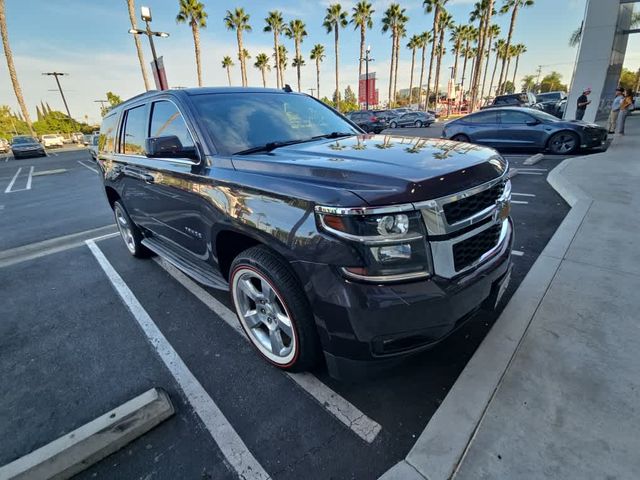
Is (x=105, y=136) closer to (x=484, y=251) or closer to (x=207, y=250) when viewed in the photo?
(x=207, y=250)

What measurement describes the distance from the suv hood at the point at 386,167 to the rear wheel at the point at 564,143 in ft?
32.0

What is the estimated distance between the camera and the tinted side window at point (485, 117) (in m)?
10.7

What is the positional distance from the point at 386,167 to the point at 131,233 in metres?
3.93

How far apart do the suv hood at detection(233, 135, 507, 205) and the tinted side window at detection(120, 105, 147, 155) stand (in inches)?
72.4

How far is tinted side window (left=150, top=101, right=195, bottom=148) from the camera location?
2672 mm

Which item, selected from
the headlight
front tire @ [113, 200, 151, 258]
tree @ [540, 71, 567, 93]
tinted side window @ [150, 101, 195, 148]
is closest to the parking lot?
front tire @ [113, 200, 151, 258]

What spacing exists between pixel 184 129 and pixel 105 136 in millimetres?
2831

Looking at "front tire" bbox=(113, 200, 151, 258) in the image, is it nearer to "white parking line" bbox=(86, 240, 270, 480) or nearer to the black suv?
"white parking line" bbox=(86, 240, 270, 480)

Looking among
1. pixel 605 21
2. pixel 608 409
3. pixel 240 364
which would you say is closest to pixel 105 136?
pixel 240 364

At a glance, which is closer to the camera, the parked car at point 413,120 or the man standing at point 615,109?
the man standing at point 615,109

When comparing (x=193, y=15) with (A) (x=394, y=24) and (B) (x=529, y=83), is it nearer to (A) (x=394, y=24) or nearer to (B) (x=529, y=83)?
(A) (x=394, y=24)

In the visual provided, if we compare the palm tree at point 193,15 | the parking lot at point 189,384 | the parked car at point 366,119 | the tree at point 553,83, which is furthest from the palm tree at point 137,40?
the tree at point 553,83

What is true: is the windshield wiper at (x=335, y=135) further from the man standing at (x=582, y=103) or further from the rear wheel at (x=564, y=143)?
the man standing at (x=582, y=103)

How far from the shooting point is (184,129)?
106 inches
